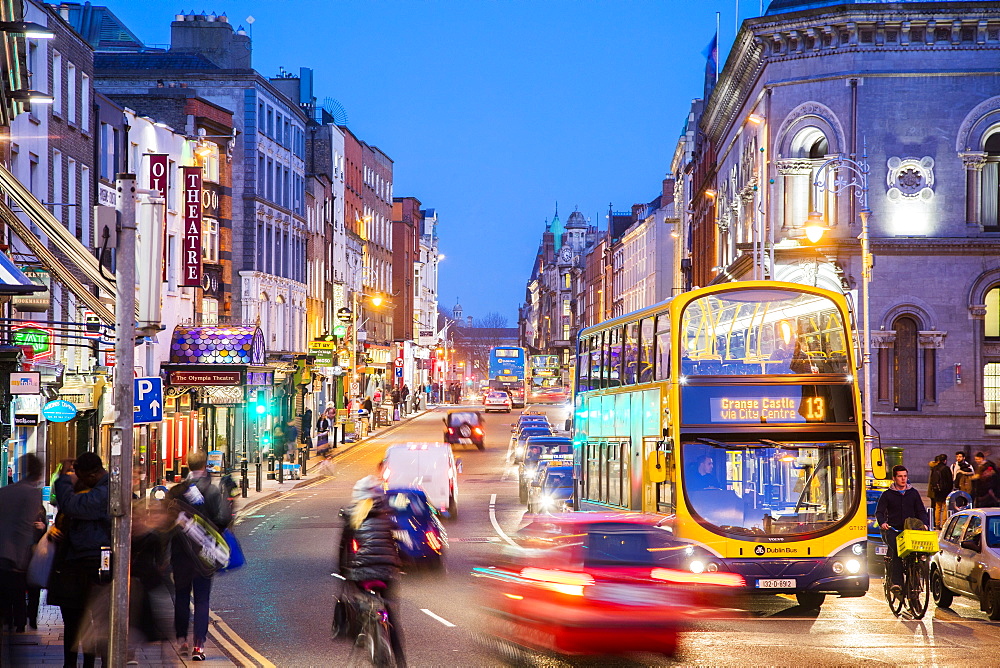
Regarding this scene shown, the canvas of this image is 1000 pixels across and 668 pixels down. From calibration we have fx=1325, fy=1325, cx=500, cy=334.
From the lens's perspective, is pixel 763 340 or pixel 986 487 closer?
pixel 763 340

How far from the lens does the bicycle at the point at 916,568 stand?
1661 centimetres

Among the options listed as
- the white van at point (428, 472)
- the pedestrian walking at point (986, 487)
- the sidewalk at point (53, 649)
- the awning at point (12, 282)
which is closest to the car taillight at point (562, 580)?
the sidewalk at point (53, 649)

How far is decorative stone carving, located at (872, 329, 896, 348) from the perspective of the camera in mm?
40809

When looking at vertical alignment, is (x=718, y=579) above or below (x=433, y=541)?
below

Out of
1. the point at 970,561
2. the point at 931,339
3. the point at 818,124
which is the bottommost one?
the point at 970,561

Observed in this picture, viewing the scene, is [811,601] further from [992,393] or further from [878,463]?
[992,393]

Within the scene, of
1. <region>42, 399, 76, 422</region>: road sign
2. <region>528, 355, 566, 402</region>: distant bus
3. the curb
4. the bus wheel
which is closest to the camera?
the bus wheel

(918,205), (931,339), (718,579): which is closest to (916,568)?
(718,579)

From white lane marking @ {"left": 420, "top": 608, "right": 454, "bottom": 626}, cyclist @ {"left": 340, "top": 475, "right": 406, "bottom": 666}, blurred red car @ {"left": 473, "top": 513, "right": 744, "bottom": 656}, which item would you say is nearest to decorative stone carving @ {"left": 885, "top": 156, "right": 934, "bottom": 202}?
white lane marking @ {"left": 420, "top": 608, "right": 454, "bottom": 626}

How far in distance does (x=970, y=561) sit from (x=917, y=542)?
3.74 ft

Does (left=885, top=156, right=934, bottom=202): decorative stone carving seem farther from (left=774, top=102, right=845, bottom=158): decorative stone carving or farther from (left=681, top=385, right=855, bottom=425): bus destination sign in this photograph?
(left=681, top=385, right=855, bottom=425): bus destination sign

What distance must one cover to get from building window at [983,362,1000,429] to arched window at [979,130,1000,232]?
4349mm

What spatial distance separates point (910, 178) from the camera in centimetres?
4125

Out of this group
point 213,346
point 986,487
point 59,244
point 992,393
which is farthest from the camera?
point 213,346
